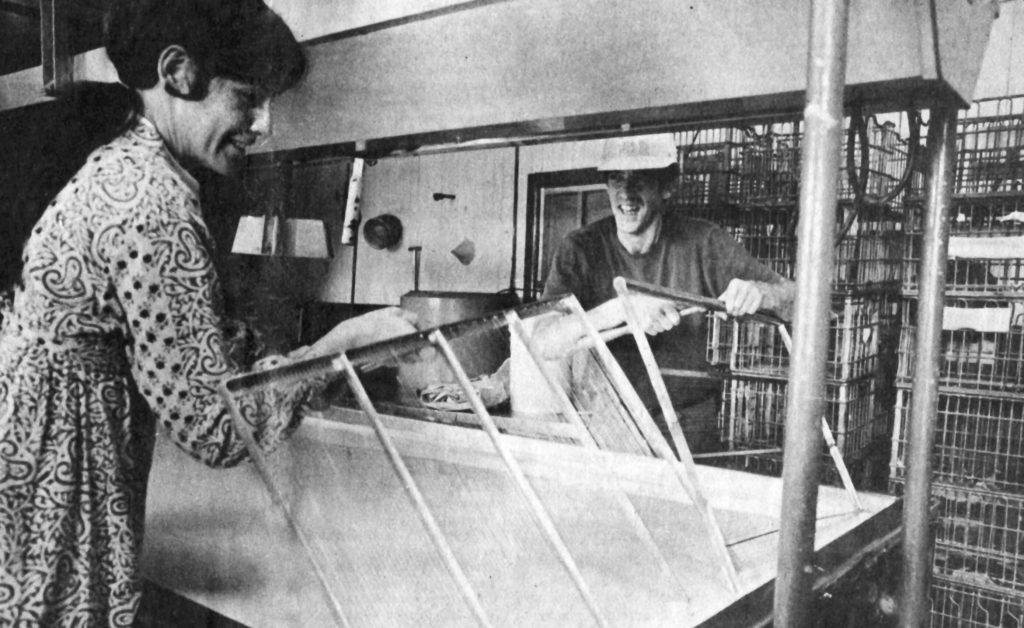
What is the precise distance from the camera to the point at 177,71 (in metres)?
0.93

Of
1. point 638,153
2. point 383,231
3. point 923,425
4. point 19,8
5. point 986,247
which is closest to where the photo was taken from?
point 923,425

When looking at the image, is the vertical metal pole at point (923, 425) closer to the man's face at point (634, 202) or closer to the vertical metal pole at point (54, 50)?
the man's face at point (634, 202)

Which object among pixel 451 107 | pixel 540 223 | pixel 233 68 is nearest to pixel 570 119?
pixel 451 107

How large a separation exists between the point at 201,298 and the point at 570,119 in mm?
497

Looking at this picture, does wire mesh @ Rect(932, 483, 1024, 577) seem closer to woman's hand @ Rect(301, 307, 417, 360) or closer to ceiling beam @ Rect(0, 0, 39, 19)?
woman's hand @ Rect(301, 307, 417, 360)

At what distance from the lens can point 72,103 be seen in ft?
3.10

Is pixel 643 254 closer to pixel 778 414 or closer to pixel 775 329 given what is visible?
pixel 775 329

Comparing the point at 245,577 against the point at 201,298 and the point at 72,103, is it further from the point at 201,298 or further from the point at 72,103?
the point at 72,103

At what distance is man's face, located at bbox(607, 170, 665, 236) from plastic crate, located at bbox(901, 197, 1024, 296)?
1.20m

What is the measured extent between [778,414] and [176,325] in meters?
2.79

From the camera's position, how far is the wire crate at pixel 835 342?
2975 mm

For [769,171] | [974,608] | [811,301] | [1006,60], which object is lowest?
[974,608]

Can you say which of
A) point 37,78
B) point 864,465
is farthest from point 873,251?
point 37,78

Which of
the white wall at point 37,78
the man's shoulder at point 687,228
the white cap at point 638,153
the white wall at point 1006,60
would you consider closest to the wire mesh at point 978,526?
the man's shoulder at point 687,228
